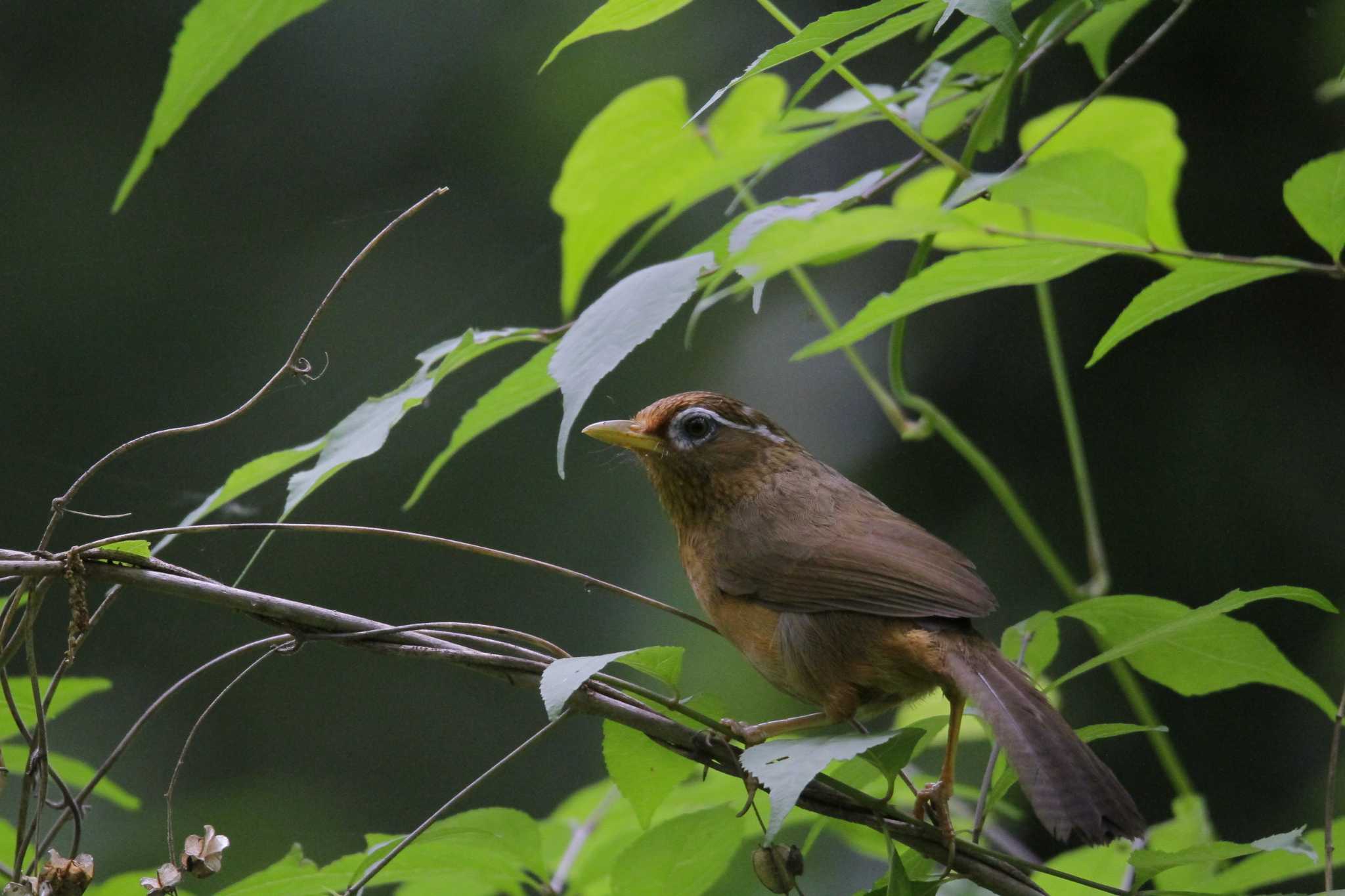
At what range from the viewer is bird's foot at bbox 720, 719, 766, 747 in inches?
78.2

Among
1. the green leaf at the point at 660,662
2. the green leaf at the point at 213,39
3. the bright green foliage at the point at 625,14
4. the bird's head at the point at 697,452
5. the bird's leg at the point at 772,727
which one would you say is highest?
the green leaf at the point at 213,39

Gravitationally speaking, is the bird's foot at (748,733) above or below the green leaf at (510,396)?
below

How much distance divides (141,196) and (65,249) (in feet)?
1.44

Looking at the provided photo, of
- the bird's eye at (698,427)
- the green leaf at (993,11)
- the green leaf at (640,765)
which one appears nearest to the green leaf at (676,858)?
the green leaf at (640,765)

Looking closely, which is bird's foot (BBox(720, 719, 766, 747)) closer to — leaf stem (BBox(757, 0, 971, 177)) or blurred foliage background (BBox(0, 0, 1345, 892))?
leaf stem (BBox(757, 0, 971, 177))

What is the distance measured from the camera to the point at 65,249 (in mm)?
5969

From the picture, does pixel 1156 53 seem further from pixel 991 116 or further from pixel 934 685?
pixel 934 685

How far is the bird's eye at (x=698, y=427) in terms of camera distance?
305cm

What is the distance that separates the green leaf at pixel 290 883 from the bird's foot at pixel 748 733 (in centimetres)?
64

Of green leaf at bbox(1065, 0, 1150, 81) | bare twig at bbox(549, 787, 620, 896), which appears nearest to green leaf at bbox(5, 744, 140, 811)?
bare twig at bbox(549, 787, 620, 896)

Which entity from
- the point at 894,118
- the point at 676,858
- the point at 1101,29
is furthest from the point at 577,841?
the point at 1101,29

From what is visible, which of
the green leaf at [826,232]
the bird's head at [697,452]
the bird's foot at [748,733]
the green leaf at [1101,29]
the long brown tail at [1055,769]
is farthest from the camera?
the bird's head at [697,452]

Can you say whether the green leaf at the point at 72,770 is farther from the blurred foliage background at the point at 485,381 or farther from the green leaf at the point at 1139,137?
the blurred foliage background at the point at 485,381

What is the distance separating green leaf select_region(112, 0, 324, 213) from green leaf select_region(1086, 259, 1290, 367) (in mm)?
1253
